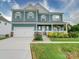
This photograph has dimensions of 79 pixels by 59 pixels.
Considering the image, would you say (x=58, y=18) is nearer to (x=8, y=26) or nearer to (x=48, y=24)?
(x=48, y=24)

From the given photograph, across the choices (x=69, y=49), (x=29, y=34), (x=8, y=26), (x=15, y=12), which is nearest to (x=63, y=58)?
(x=69, y=49)

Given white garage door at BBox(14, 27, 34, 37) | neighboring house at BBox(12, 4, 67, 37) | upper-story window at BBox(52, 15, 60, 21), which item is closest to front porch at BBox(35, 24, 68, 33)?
neighboring house at BBox(12, 4, 67, 37)

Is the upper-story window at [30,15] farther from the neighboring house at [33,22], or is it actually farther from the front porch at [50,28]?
the front porch at [50,28]

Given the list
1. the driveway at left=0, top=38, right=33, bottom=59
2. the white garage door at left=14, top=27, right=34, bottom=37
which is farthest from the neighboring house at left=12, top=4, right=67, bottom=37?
the driveway at left=0, top=38, right=33, bottom=59

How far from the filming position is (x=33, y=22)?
109ft

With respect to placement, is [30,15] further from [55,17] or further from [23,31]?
[55,17]

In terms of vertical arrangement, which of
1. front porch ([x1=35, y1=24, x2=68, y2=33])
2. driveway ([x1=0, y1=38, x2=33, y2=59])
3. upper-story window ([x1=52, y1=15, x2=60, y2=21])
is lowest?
driveway ([x1=0, y1=38, x2=33, y2=59])

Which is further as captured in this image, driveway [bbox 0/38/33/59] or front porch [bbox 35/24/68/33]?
front porch [bbox 35/24/68/33]

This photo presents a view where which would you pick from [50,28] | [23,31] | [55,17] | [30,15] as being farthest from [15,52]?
[55,17]

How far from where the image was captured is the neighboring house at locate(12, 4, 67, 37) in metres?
32.7

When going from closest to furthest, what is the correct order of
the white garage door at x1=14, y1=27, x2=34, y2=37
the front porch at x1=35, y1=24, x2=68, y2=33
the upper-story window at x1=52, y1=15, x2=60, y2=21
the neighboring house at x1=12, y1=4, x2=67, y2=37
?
the white garage door at x1=14, y1=27, x2=34, y2=37, the neighboring house at x1=12, y1=4, x2=67, y2=37, the front porch at x1=35, y1=24, x2=68, y2=33, the upper-story window at x1=52, y1=15, x2=60, y2=21

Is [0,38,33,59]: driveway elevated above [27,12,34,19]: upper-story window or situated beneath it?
situated beneath

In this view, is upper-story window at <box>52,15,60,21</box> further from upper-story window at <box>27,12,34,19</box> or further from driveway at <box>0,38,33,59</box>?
driveway at <box>0,38,33,59</box>

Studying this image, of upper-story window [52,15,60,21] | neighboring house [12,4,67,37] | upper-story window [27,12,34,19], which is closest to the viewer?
neighboring house [12,4,67,37]
